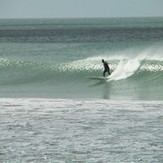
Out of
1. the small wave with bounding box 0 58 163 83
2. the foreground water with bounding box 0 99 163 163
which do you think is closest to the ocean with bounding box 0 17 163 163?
the foreground water with bounding box 0 99 163 163

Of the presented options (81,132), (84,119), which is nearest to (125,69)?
(84,119)

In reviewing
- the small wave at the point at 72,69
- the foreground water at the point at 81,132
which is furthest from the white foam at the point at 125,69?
the foreground water at the point at 81,132

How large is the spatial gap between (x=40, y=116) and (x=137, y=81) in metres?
13.4

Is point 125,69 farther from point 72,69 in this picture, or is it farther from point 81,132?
point 81,132

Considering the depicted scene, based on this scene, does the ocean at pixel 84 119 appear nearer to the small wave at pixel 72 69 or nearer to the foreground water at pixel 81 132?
the foreground water at pixel 81 132

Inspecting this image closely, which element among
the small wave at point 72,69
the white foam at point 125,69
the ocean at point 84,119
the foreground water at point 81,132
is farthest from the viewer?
the small wave at point 72,69

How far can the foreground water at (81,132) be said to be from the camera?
13.2 meters

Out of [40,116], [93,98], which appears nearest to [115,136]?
[40,116]

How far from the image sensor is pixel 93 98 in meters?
23.2

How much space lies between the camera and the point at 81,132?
1534 centimetres

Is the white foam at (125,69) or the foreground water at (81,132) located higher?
the white foam at (125,69)

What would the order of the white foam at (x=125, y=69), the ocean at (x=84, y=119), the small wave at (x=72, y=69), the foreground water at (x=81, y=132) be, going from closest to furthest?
the foreground water at (x=81, y=132) < the ocean at (x=84, y=119) < the white foam at (x=125, y=69) < the small wave at (x=72, y=69)

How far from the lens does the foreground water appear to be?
519 inches

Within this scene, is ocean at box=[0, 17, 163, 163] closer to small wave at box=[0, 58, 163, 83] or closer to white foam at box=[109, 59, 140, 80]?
white foam at box=[109, 59, 140, 80]
